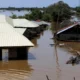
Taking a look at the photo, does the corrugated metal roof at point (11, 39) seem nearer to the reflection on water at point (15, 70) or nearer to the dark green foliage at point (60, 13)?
the reflection on water at point (15, 70)

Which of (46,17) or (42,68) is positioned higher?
(42,68)

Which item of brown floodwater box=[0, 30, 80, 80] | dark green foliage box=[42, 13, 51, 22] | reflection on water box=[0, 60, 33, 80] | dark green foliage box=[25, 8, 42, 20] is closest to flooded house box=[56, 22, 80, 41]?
brown floodwater box=[0, 30, 80, 80]

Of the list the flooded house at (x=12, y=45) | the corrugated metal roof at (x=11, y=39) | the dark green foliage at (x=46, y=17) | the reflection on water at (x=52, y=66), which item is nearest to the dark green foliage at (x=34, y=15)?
the dark green foliage at (x=46, y=17)

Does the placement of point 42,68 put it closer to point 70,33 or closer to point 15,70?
point 15,70

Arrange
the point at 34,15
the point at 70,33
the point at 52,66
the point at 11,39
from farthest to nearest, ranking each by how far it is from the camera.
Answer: the point at 34,15 → the point at 70,33 → the point at 11,39 → the point at 52,66

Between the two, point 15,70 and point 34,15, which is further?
point 34,15

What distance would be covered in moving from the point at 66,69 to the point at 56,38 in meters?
19.5

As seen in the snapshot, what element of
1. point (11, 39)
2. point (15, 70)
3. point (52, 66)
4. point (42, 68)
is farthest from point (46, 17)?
point (15, 70)

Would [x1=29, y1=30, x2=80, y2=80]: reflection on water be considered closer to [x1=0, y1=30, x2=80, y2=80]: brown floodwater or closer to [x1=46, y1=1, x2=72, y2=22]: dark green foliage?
[x1=0, y1=30, x2=80, y2=80]: brown floodwater

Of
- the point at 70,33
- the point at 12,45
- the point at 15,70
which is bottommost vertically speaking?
the point at 15,70

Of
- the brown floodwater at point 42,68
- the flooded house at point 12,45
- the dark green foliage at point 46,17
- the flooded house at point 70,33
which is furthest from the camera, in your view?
the dark green foliage at point 46,17

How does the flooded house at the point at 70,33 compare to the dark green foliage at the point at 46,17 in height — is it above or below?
above

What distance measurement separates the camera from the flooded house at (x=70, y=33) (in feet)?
132

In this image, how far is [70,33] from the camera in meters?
40.4
